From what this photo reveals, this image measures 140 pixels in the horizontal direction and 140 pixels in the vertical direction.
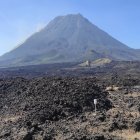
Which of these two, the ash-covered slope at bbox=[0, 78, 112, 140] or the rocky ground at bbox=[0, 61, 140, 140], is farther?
the ash-covered slope at bbox=[0, 78, 112, 140]

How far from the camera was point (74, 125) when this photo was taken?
29625 mm

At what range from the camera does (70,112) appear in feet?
111

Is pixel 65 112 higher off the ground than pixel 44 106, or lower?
lower

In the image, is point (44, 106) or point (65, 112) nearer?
point (65, 112)

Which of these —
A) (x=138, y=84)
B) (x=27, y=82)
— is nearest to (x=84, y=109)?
(x=27, y=82)

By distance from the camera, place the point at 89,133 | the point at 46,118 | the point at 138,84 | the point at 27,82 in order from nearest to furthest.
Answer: the point at 89,133 → the point at 46,118 → the point at 27,82 → the point at 138,84

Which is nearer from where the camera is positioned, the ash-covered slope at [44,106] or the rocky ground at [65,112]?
the rocky ground at [65,112]

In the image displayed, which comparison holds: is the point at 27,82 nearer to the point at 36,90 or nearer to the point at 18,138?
the point at 36,90

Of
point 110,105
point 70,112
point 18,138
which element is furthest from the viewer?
point 110,105

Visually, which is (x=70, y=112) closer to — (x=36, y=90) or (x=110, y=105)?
(x=110, y=105)

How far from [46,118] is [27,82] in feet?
51.1

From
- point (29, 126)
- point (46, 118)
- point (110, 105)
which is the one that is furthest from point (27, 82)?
point (29, 126)

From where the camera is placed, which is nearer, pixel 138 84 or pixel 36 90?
pixel 36 90

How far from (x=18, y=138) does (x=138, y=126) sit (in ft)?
25.0
